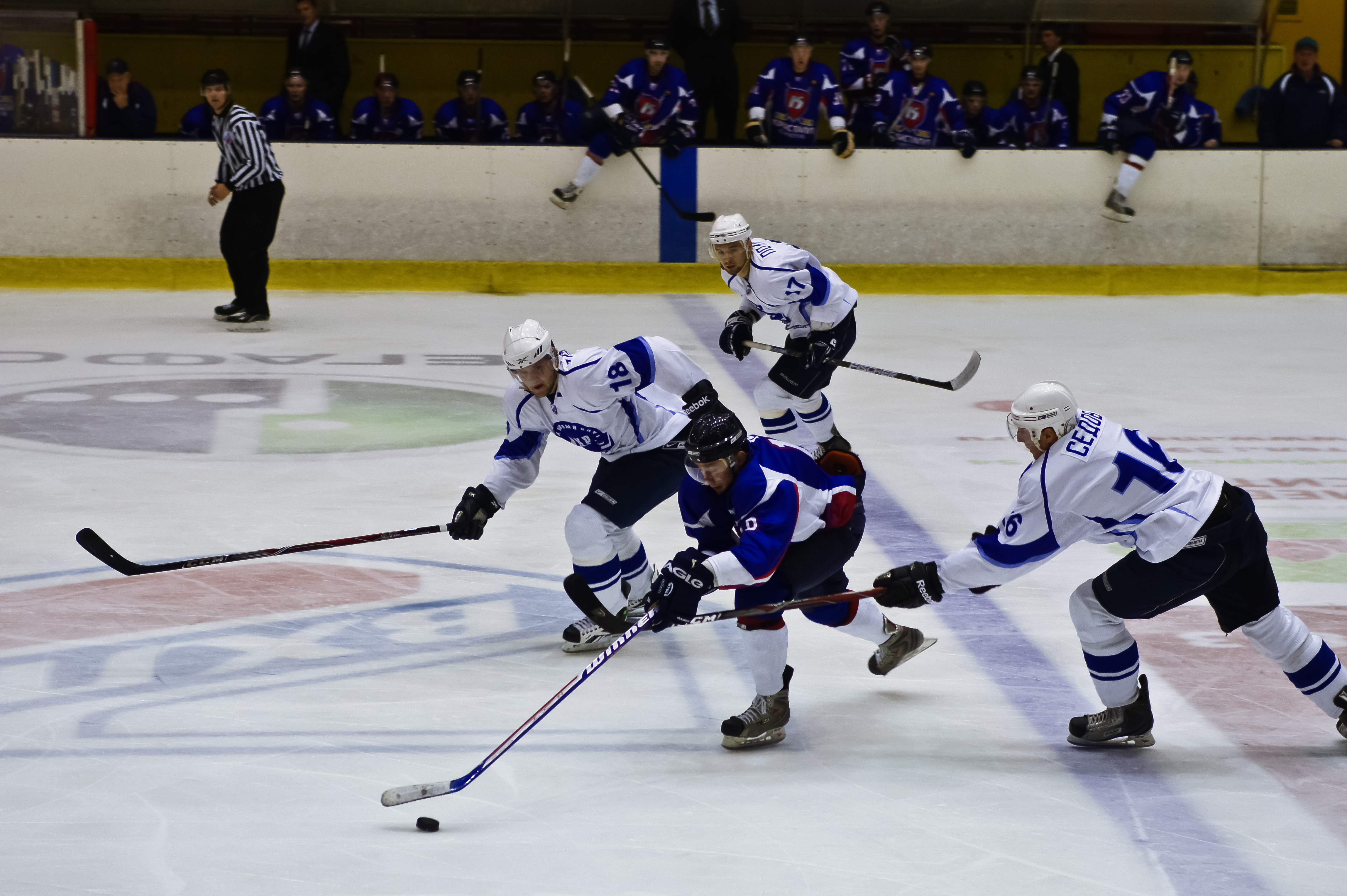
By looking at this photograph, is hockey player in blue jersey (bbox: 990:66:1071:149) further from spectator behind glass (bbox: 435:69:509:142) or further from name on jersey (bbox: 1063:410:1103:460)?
name on jersey (bbox: 1063:410:1103:460)

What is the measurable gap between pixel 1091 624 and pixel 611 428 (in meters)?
1.28

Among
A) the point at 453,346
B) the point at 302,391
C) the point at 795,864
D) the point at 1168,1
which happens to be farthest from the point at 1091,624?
the point at 1168,1

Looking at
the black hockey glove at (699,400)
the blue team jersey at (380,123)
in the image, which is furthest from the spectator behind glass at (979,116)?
the black hockey glove at (699,400)

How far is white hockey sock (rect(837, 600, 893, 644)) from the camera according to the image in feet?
11.8

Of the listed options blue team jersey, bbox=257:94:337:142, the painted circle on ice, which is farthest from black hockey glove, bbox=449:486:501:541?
blue team jersey, bbox=257:94:337:142

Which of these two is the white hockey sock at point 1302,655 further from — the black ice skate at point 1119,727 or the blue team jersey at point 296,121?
the blue team jersey at point 296,121

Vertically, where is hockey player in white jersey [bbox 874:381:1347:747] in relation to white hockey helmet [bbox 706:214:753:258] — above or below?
below

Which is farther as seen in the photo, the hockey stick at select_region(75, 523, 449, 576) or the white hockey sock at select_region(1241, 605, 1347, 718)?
the hockey stick at select_region(75, 523, 449, 576)

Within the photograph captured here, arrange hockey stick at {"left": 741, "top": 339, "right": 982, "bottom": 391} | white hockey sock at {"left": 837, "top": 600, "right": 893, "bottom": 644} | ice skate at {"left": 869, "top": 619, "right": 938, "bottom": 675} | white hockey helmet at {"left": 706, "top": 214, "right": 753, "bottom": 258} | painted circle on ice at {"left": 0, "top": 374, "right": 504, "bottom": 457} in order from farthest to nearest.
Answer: painted circle on ice at {"left": 0, "top": 374, "right": 504, "bottom": 457} < hockey stick at {"left": 741, "top": 339, "right": 982, "bottom": 391} < white hockey helmet at {"left": 706, "top": 214, "right": 753, "bottom": 258} < ice skate at {"left": 869, "top": 619, "right": 938, "bottom": 675} < white hockey sock at {"left": 837, "top": 600, "right": 893, "bottom": 644}

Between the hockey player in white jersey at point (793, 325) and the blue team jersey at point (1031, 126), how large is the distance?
5.51 meters

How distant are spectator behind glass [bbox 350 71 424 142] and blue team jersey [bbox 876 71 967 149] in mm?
3259

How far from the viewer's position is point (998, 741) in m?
3.32

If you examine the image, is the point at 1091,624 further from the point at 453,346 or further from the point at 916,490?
the point at 453,346

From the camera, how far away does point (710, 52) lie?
11195 millimetres
